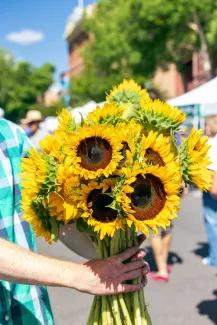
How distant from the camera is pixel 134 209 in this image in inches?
55.4

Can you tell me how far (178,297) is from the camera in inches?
199

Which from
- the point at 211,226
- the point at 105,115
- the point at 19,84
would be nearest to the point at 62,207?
the point at 105,115

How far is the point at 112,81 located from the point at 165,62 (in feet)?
15.0

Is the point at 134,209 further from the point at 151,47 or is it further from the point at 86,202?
the point at 151,47

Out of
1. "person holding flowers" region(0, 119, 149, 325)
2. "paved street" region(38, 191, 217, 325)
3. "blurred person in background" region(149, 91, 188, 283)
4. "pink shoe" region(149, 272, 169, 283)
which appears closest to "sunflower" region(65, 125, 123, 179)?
"person holding flowers" region(0, 119, 149, 325)

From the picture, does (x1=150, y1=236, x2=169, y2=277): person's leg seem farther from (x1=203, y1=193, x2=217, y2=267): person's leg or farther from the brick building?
the brick building

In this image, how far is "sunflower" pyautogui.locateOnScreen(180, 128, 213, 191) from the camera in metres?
1.48

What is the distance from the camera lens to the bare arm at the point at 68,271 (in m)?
1.42

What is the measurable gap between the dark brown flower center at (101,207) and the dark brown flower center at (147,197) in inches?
2.7

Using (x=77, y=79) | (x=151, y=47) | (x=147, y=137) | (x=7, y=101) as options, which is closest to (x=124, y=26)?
(x=151, y=47)

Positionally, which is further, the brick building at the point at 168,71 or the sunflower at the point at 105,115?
the brick building at the point at 168,71

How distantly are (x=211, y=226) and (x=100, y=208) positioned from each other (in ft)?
10.6

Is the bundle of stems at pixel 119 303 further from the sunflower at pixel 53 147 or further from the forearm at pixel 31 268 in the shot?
the sunflower at pixel 53 147

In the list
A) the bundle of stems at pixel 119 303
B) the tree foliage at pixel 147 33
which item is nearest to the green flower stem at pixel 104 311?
the bundle of stems at pixel 119 303
